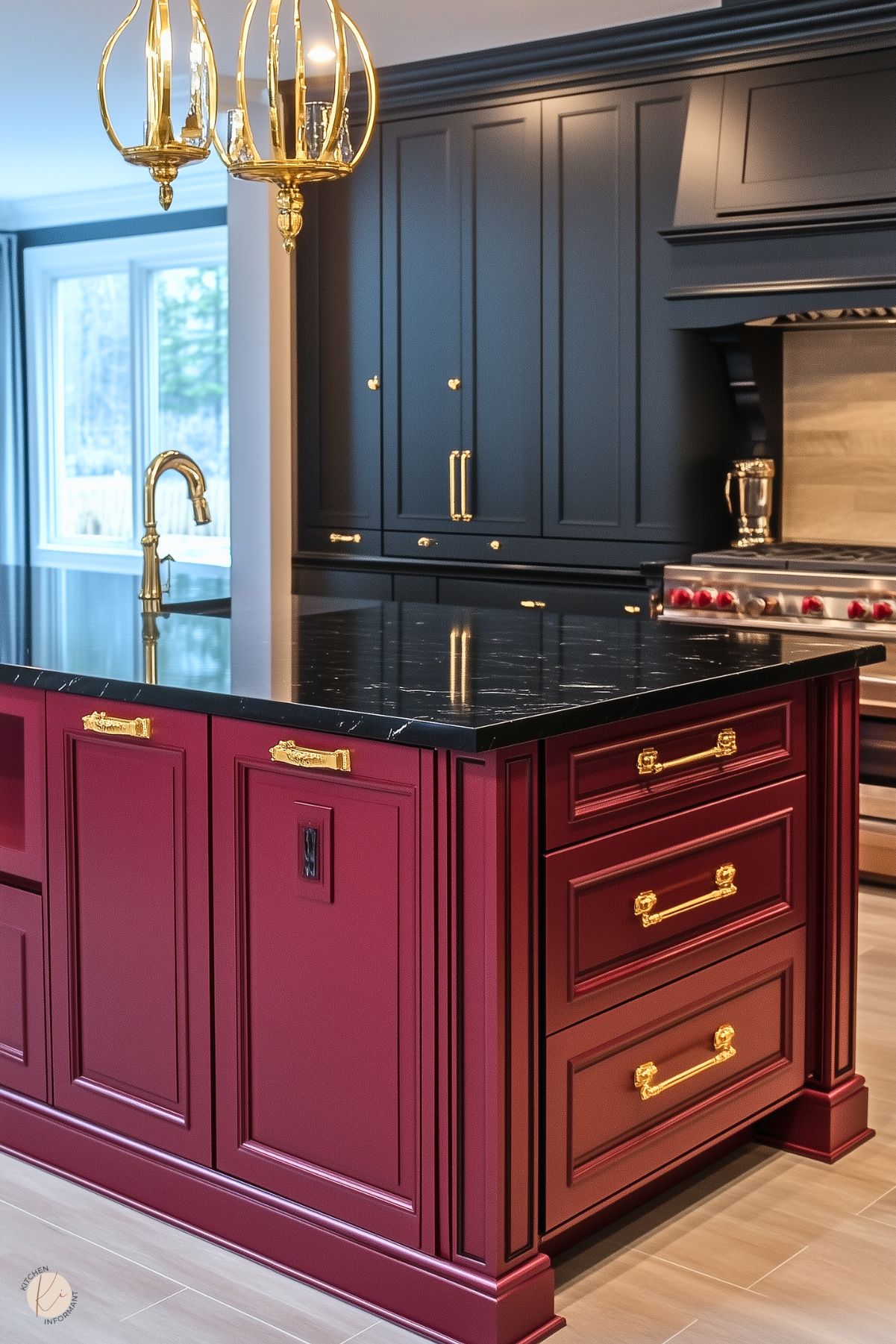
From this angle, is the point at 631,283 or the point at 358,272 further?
the point at 358,272

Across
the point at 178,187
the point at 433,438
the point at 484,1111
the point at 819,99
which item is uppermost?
the point at 178,187

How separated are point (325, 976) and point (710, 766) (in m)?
0.68

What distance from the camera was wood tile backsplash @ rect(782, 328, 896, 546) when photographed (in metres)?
4.95

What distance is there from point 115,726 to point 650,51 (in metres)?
3.41

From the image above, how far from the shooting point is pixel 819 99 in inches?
177

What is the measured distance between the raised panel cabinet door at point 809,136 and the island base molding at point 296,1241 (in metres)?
3.31

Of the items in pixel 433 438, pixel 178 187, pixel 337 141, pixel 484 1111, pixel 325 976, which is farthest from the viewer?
pixel 178 187

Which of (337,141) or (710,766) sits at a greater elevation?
(337,141)

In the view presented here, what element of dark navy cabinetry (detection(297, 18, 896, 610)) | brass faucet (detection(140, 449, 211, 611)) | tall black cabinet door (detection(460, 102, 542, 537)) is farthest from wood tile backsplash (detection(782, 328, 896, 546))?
brass faucet (detection(140, 449, 211, 611))

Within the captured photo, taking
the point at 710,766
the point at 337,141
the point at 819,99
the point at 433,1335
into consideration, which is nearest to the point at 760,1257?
the point at 433,1335

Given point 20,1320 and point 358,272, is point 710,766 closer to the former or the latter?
point 20,1320

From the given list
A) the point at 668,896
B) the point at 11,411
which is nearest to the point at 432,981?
the point at 668,896

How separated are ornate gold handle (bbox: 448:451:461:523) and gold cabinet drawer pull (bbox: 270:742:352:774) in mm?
3404

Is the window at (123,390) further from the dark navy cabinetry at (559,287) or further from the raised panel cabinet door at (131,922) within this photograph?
the raised panel cabinet door at (131,922)
